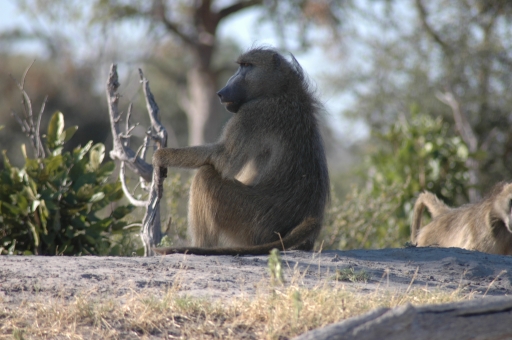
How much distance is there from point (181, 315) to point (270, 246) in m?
1.56

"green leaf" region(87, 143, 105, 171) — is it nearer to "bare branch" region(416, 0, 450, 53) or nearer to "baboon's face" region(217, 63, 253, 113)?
"baboon's face" region(217, 63, 253, 113)

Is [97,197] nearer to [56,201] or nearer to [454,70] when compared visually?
[56,201]

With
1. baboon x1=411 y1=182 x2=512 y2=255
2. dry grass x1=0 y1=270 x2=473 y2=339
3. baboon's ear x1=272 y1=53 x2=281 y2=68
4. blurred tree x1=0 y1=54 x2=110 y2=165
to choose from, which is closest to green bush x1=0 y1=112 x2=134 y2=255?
baboon's ear x1=272 y1=53 x2=281 y2=68

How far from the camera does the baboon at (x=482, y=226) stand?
19.4ft

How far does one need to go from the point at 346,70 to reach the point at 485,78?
165 inches

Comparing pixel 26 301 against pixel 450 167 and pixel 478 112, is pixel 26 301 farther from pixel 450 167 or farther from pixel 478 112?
pixel 478 112

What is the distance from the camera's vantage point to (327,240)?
28.5 feet

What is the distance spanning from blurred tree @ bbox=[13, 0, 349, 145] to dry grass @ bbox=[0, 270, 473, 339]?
1330 centimetres

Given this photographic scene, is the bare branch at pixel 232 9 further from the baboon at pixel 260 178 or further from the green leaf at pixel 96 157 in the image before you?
the baboon at pixel 260 178

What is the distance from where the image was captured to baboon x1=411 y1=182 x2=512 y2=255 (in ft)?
19.4

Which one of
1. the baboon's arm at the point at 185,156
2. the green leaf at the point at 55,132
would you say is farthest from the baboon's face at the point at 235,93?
the green leaf at the point at 55,132

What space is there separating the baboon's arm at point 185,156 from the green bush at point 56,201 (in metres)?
0.82

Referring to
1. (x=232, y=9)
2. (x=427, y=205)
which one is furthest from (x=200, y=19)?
(x=427, y=205)

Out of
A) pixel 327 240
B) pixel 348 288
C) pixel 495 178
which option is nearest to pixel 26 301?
pixel 348 288
